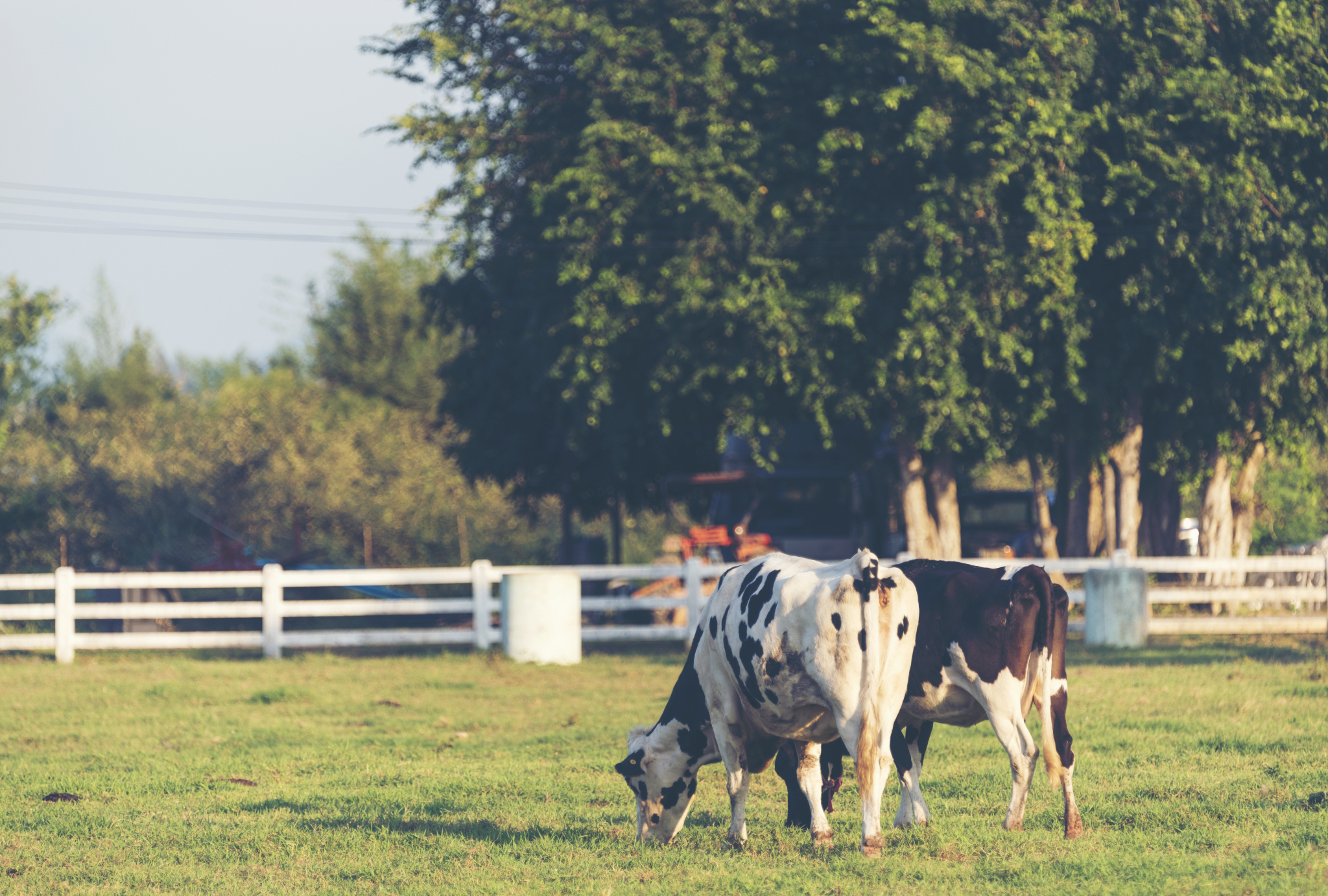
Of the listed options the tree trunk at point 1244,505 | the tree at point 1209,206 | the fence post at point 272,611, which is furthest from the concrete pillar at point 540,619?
the tree trunk at point 1244,505

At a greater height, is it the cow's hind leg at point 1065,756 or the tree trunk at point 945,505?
the tree trunk at point 945,505

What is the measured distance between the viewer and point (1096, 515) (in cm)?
2470

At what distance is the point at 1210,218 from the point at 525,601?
11108 mm

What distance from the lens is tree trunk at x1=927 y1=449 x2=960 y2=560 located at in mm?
22016

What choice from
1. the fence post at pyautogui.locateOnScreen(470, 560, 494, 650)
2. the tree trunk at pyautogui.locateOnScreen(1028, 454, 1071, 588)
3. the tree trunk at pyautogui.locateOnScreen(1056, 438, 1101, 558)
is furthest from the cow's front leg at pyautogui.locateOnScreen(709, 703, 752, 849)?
the tree trunk at pyautogui.locateOnScreen(1056, 438, 1101, 558)

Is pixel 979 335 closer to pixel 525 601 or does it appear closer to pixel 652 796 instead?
pixel 525 601

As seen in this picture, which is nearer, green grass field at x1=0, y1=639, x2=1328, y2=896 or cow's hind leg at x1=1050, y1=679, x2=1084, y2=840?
green grass field at x1=0, y1=639, x2=1328, y2=896

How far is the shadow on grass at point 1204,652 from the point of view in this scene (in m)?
16.0

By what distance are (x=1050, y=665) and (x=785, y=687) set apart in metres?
1.61

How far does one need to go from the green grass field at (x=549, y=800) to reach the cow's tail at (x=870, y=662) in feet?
1.85

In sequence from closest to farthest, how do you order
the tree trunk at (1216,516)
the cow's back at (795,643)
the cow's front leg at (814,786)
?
1. the cow's back at (795,643)
2. the cow's front leg at (814,786)
3. the tree trunk at (1216,516)

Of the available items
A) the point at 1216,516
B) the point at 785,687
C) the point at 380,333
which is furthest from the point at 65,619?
the point at 380,333

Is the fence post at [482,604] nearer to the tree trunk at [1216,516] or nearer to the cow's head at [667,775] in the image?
the cow's head at [667,775]

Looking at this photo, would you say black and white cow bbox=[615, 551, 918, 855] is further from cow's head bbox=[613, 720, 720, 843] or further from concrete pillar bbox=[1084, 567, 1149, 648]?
concrete pillar bbox=[1084, 567, 1149, 648]
